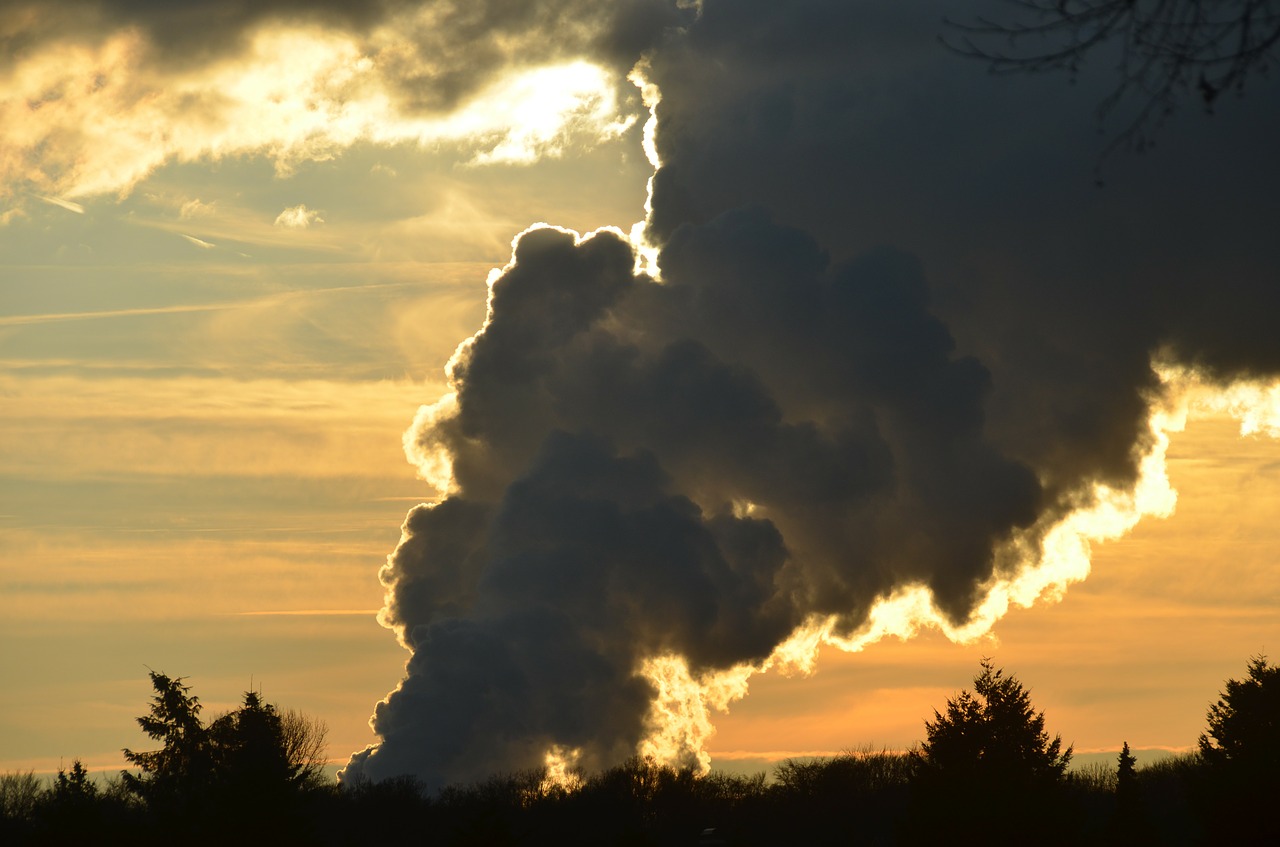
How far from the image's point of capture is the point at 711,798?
114250 mm

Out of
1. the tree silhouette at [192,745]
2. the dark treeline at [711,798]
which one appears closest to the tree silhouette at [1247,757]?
the dark treeline at [711,798]

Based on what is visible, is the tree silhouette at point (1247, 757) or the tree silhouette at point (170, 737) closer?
the tree silhouette at point (1247, 757)

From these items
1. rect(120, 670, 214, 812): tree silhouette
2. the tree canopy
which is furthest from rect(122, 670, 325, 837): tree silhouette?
the tree canopy

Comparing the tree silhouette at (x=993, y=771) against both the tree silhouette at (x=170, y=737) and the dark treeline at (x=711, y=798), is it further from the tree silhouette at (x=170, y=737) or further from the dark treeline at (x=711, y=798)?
the tree silhouette at (x=170, y=737)

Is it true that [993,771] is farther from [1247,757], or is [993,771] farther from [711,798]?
[711,798]

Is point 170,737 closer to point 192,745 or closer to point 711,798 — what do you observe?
point 192,745

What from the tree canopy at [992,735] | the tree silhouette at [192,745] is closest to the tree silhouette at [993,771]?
the tree canopy at [992,735]

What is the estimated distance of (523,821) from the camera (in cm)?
9150

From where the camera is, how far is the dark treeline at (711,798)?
5541 centimetres

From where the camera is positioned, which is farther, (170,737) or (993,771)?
(170,737)

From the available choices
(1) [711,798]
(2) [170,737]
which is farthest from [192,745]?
(1) [711,798]

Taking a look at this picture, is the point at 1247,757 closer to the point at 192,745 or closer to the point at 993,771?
the point at 993,771

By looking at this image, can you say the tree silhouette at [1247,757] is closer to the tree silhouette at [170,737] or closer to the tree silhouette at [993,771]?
the tree silhouette at [993,771]

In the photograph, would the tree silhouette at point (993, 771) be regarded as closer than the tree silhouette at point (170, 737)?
Yes
